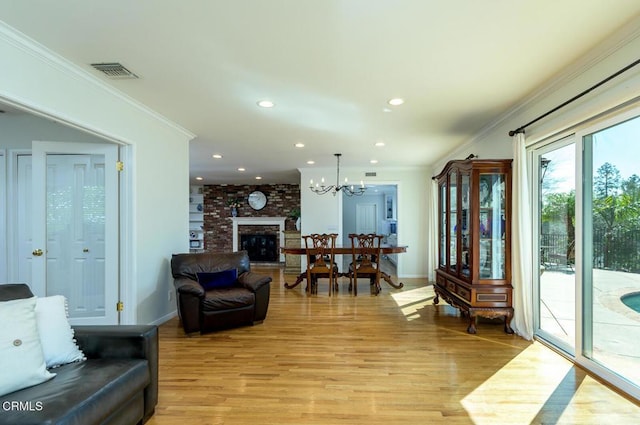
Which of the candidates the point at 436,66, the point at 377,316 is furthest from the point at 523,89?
the point at 377,316

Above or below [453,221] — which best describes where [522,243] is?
below

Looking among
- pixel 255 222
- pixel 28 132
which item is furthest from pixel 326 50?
pixel 255 222

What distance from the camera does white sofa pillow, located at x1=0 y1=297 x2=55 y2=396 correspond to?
1504 mm

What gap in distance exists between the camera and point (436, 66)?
2.59 m

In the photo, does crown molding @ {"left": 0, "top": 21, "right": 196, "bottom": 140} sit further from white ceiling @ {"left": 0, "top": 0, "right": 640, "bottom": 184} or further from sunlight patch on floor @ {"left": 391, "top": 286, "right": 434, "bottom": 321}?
sunlight patch on floor @ {"left": 391, "top": 286, "right": 434, "bottom": 321}

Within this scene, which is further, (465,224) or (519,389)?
(465,224)

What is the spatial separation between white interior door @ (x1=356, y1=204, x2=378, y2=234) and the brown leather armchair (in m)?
8.52

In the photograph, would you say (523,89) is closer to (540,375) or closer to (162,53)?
(540,375)

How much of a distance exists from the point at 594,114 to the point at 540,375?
6.80 ft

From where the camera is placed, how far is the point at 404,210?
7.24 m

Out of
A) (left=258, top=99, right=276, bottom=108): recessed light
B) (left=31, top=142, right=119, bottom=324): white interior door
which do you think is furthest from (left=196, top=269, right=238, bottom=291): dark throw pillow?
(left=258, top=99, right=276, bottom=108): recessed light

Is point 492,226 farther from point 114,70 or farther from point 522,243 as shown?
point 114,70

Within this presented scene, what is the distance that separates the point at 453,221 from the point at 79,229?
14.7 feet

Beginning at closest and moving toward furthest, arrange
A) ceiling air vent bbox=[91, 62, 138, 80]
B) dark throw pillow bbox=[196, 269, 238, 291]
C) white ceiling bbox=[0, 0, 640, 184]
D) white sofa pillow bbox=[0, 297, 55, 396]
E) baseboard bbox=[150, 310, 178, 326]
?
white sofa pillow bbox=[0, 297, 55, 396] < white ceiling bbox=[0, 0, 640, 184] < ceiling air vent bbox=[91, 62, 138, 80] < baseboard bbox=[150, 310, 178, 326] < dark throw pillow bbox=[196, 269, 238, 291]
